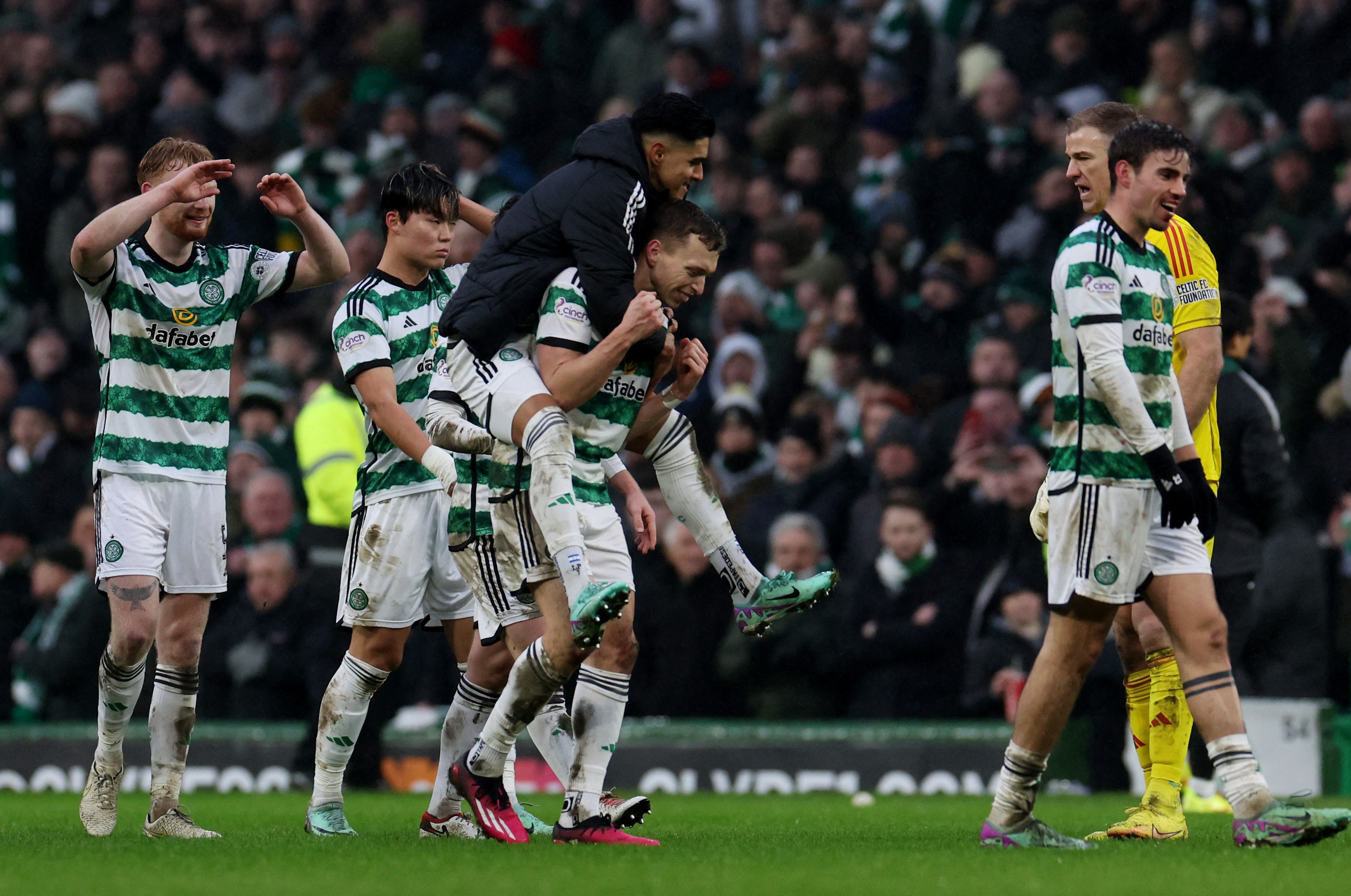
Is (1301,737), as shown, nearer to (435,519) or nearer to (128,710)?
(435,519)

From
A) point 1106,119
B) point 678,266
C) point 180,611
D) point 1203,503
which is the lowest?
point 180,611

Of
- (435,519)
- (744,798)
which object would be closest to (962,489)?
(744,798)

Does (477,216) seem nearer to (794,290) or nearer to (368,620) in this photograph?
(368,620)

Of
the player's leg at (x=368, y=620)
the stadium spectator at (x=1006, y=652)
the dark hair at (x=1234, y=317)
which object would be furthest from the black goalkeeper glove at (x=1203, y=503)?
the stadium spectator at (x=1006, y=652)

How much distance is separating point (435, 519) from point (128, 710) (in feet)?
4.52

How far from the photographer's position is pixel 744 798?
10266 millimetres

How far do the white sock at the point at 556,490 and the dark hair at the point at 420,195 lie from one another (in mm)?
1542

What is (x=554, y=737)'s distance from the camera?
23.4ft

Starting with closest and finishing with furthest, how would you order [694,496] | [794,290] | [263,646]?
[694,496] → [263,646] → [794,290]

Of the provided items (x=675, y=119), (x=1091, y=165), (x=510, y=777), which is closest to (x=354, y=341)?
(x=675, y=119)

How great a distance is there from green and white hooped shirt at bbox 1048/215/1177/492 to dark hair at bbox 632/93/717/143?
1292 millimetres

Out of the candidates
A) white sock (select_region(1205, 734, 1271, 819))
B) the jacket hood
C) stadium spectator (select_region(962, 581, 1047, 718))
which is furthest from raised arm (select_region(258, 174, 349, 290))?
stadium spectator (select_region(962, 581, 1047, 718))

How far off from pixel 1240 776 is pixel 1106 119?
2.41 metres

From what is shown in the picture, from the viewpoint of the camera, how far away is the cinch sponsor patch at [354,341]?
715cm
